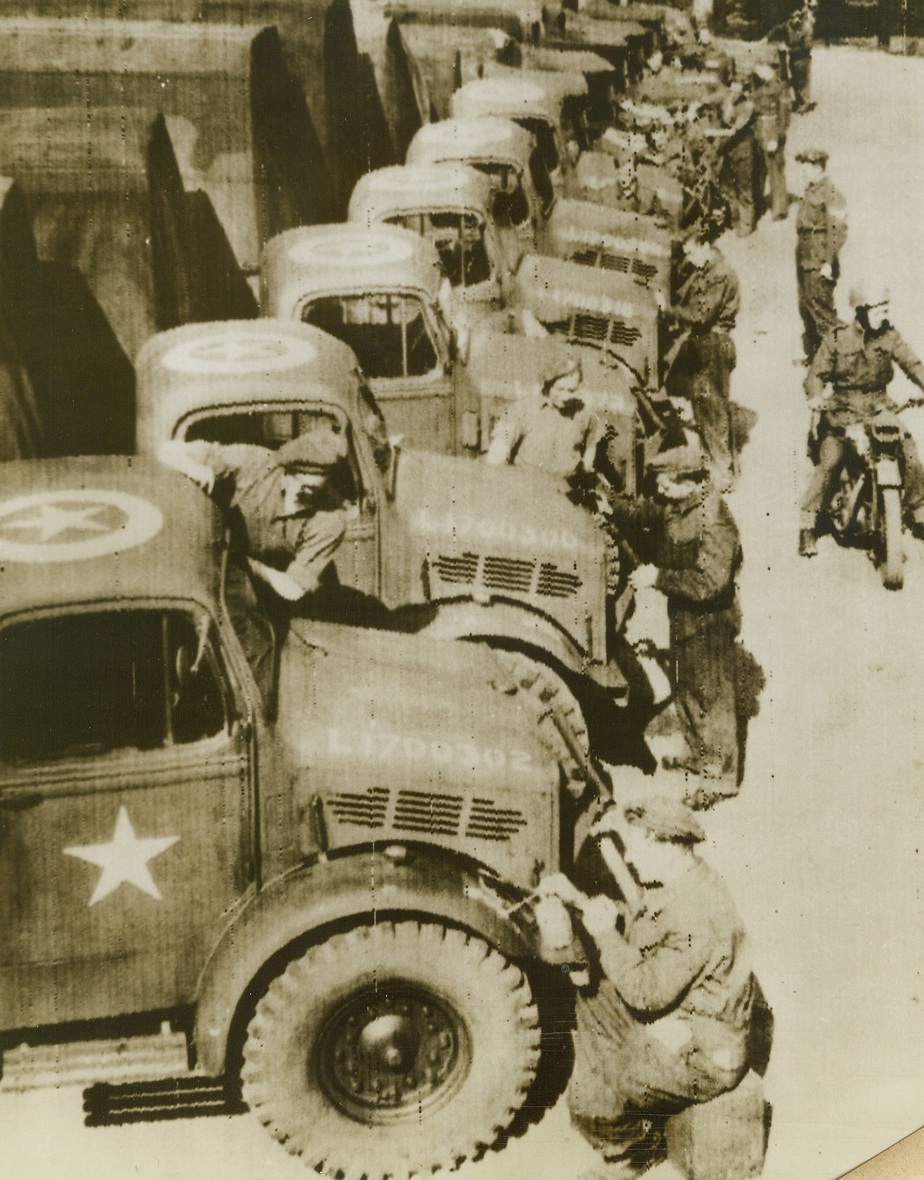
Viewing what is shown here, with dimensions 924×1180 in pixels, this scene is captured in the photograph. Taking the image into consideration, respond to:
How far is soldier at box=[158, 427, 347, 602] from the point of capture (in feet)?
8.68

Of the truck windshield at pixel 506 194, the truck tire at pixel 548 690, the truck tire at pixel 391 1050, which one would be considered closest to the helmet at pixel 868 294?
the truck windshield at pixel 506 194

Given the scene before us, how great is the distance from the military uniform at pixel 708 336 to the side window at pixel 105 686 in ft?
5.58

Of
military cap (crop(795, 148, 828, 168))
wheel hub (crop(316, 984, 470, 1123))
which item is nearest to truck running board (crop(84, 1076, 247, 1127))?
wheel hub (crop(316, 984, 470, 1123))

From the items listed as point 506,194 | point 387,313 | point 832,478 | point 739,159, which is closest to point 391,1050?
point 387,313

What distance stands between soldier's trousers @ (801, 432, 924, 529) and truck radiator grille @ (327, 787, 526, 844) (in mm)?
1282

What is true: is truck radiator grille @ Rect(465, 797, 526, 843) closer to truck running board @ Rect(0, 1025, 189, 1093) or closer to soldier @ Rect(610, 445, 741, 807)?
soldier @ Rect(610, 445, 741, 807)

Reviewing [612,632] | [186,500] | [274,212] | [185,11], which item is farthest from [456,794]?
[185,11]

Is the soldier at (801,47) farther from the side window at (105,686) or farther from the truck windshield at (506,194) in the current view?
the side window at (105,686)

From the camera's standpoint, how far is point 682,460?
3.19 meters

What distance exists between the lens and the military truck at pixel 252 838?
2.44m

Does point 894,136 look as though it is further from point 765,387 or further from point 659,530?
point 659,530

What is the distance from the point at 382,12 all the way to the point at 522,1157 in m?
3.10

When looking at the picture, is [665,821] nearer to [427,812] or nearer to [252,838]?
[427,812]

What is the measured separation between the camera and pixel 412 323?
9.98ft
